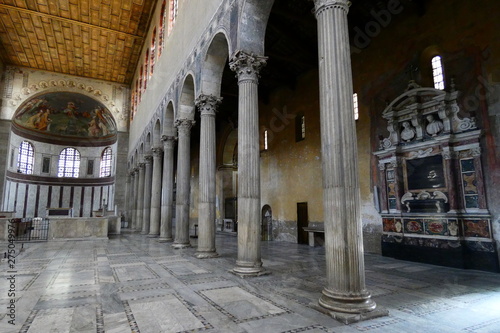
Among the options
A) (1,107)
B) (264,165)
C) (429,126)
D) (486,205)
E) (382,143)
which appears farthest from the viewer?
(1,107)

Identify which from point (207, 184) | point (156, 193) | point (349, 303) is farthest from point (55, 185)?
point (349, 303)

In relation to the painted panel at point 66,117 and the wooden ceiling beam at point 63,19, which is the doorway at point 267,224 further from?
the painted panel at point 66,117

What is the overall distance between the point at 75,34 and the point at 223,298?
79.2 feet

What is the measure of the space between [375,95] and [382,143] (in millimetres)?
1794

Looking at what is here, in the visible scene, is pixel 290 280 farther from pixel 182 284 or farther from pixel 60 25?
pixel 60 25

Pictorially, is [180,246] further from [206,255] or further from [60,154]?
[60,154]

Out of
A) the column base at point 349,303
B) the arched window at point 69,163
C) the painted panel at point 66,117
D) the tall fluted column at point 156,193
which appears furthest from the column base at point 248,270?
the arched window at point 69,163

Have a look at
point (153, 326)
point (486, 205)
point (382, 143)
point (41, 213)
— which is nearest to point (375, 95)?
point (382, 143)

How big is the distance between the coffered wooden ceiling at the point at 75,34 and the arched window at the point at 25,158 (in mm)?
7929

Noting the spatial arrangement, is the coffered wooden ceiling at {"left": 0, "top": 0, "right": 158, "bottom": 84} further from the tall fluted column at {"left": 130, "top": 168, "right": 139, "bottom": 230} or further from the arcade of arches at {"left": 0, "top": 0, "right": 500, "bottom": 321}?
the tall fluted column at {"left": 130, "top": 168, "right": 139, "bottom": 230}

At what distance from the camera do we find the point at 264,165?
16875 mm

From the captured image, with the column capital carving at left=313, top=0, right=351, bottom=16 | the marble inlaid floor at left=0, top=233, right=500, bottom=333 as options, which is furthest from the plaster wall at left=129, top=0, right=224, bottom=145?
the marble inlaid floor at left=0, top=233, right=500, bottom=333

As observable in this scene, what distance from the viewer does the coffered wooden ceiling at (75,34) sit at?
64.7ft

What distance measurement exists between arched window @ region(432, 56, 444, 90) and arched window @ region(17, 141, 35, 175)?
1300 inches
